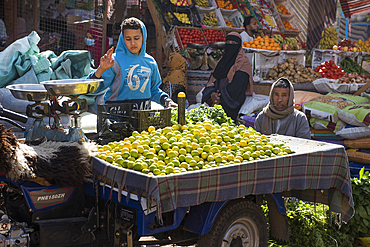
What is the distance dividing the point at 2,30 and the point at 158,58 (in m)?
3.92

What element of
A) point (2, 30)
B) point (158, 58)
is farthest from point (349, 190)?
point (2, 30)

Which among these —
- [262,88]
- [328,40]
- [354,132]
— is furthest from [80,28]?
[354,132]

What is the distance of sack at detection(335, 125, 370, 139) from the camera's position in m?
5.80

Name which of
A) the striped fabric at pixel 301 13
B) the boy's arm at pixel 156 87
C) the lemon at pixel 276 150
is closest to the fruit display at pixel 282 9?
the striped fabric at pixel 301 13

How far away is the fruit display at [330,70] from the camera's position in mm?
8555

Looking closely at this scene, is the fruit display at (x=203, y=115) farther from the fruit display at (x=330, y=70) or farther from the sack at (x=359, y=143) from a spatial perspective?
the fruit display at (x=330, y=70)

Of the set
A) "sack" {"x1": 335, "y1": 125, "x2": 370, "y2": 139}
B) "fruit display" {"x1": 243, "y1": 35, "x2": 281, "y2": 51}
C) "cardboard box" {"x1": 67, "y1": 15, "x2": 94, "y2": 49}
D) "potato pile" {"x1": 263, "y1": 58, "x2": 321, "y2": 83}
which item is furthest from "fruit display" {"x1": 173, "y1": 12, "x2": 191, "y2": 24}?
"sack" {"x1": 335, "y1": 125, "x2": 370, "y2": 139}

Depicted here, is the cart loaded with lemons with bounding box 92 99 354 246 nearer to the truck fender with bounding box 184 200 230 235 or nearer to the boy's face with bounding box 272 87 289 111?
the truck fender with bounding box 184 200 230 235

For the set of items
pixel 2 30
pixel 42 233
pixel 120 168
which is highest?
pixel 2 30

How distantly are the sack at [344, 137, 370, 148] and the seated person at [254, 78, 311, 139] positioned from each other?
1941mm

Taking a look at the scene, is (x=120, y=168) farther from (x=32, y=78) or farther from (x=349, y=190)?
(x=32, y=78)

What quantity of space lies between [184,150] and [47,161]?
915 millimetres

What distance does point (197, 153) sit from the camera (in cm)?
278

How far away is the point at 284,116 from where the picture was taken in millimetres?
4344
